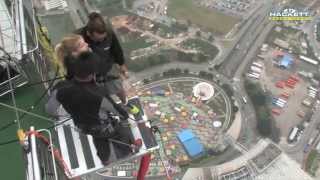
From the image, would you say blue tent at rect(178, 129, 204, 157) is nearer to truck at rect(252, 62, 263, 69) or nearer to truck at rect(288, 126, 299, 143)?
truck at rect(288, 126, 299, 143)

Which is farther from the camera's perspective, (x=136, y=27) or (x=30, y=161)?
(x=136, y=27)

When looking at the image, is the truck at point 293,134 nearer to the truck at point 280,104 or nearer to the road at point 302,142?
the road at point 302,142

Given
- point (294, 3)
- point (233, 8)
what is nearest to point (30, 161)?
point (233, 8)

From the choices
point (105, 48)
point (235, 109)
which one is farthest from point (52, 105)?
point (235, 109)

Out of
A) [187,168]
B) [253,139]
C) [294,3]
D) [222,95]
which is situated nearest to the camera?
[187,168]

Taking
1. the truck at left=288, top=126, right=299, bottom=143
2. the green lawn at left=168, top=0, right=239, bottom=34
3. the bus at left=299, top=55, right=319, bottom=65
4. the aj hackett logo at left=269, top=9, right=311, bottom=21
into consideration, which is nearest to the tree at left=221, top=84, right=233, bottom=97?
the truck at left=288, top=126, right=299, bottom=143

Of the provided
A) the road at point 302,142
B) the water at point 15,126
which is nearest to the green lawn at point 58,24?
the road at point 302,142

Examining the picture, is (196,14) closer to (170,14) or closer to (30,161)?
(170,14)

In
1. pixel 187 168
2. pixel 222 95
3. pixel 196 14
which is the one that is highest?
pixel 196 14
